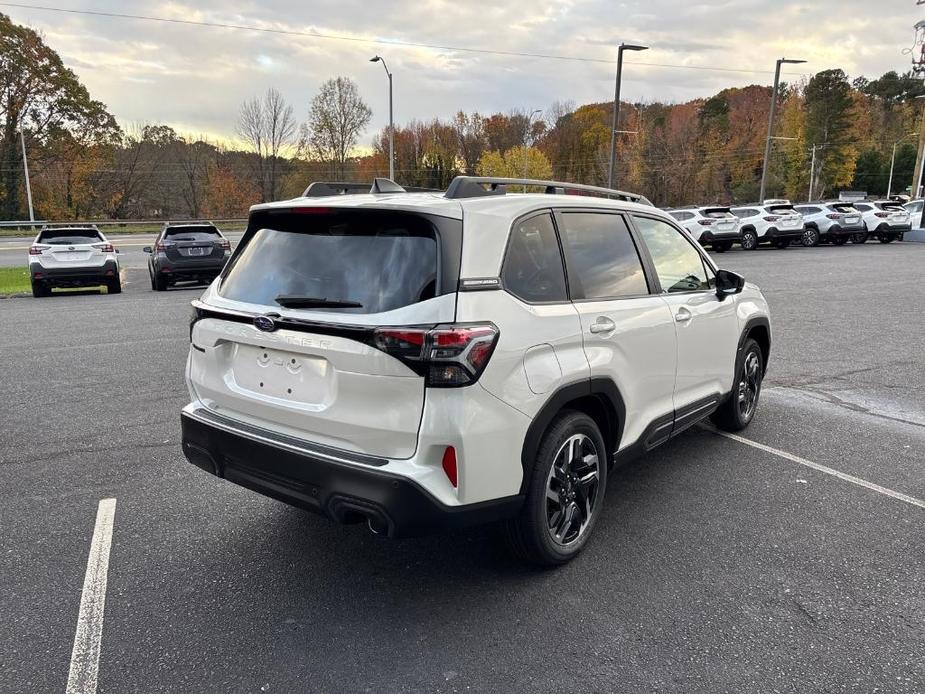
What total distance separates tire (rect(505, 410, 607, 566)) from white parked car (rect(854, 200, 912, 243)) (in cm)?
3041

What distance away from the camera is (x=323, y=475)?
2.76 m

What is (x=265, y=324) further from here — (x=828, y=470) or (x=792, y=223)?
(x=792, y=223)

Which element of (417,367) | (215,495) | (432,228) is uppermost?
(432,228)

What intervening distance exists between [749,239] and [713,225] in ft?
7.66

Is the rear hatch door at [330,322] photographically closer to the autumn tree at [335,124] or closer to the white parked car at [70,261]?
the white parked car at [70,261]

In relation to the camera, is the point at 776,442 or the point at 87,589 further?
the point at 776,442

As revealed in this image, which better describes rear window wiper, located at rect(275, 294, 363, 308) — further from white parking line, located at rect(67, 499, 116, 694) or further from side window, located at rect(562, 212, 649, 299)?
white parking line, located at rect(67, 499, 116, 694)

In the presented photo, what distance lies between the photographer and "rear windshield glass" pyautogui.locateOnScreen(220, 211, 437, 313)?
2748mm

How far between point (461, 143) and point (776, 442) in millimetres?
83311

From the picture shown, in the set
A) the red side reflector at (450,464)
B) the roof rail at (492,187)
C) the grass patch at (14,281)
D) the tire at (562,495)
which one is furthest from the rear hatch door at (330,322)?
the grass patch at (14,281)

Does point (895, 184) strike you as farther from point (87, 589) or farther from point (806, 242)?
point (87, 589)

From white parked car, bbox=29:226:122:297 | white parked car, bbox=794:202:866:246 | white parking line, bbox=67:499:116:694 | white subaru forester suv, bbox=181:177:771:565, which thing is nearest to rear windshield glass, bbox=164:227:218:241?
white parked car, bbox=29:226:122:297

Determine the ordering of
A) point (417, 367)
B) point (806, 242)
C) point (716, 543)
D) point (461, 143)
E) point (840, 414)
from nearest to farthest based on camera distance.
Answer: point (417, 367), point (716, 543), point (840, 414), point (806, 242), point (461, 143)

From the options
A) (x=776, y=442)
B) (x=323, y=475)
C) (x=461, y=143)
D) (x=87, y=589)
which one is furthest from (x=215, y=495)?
(x=461, y=143)
